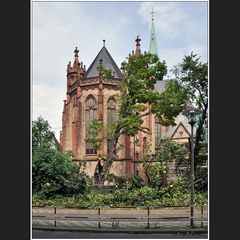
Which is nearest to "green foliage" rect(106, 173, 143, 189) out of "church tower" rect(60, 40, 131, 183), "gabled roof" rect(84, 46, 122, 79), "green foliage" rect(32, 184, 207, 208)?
"green foliage" rect(32, 184, 207, 208)

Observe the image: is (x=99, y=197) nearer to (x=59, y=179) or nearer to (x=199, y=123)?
(x=59, y=179)

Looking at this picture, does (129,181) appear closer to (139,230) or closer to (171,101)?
(171,101)

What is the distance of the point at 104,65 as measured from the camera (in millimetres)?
49094

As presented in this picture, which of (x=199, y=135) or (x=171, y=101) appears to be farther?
(x=171, y=101)

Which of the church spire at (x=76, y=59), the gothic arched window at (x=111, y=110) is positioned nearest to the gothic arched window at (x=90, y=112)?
the gothic arched window at (x=111, y=110)

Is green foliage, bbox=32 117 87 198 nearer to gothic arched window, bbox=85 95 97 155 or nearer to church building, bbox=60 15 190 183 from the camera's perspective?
church building, bbox=60 15 190 183

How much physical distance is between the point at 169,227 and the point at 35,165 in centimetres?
1166

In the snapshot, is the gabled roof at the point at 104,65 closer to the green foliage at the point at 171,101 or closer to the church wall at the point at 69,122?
the church wall at the point at 69,122

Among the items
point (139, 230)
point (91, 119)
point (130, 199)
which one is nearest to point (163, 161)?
point (130, 199)

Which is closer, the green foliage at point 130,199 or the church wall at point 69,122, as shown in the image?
the green foliage at point 130,199

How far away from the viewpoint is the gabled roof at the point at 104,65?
4859cm

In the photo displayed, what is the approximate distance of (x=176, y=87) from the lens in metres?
26.3

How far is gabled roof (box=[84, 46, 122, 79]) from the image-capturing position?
48.6 meters

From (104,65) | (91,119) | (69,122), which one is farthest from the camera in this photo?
(104,65)
